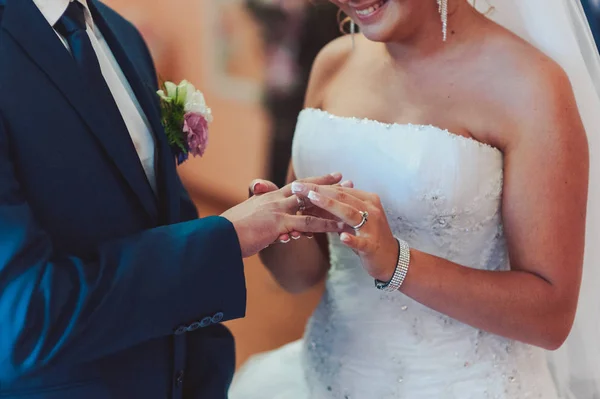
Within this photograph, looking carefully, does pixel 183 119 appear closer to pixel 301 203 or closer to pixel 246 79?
pixel 301 203

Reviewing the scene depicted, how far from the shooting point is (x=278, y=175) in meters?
3.71

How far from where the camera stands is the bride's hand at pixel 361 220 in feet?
3.38

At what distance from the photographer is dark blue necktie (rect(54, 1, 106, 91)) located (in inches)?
37.9

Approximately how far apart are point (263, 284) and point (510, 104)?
242 centimetres

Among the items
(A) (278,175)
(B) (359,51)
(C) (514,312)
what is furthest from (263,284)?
(C) (514,312)

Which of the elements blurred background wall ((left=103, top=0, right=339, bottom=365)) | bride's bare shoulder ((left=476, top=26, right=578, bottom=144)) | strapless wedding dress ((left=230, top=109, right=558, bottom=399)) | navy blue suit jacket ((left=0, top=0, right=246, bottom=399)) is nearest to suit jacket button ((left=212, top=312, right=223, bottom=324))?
navy blue suit jacket ((left=0, top=0, right=246, bottom=399))

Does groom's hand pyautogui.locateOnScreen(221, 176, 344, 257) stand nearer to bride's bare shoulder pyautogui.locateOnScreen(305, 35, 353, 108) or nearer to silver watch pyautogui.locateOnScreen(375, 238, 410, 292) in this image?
silver watch pyautogui.locateOnScreen(375, 238, 410, 292)

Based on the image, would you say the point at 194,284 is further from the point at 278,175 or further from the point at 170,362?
the point at 278,175

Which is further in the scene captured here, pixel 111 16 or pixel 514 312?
pixel 111 16

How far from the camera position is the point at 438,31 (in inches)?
52.3

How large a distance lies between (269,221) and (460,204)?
1.36ft

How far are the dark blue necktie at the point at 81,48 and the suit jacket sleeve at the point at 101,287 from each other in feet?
0.56

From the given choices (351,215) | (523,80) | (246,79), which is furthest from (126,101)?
(246,79)

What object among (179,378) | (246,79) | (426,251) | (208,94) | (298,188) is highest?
(298,188)
